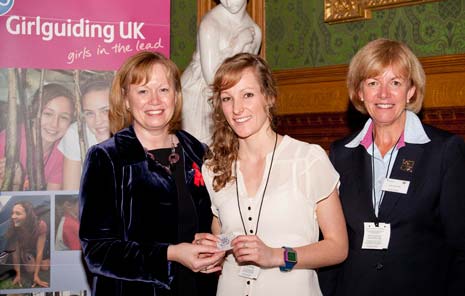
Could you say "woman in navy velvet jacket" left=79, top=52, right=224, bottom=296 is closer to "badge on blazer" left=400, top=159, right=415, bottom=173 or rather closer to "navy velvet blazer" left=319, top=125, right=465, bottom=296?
"navy velvet blazer" left=319, top=125, right=465, bottom=296

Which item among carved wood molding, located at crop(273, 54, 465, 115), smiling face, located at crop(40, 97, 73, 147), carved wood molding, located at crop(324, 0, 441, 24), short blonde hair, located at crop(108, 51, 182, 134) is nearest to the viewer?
short blonde hair, located at crop(108, 51, 182, 134)

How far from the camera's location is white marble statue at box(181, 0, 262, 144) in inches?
187

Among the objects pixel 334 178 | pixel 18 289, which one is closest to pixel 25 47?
pixel 18 289

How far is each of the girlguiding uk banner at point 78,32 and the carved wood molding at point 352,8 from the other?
5.13 feet

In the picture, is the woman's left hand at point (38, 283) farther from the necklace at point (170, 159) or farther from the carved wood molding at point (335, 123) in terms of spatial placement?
the carved wood molding at point (335, 123)

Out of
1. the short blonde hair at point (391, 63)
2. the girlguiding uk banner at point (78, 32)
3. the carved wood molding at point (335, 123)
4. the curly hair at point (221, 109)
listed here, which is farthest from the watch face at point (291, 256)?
the carved wood molding at point (335, 123)

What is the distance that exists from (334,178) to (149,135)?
73 cm

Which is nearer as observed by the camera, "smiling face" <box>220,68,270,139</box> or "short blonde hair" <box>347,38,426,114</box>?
"smiling face" <box>220,68,270,139</box>

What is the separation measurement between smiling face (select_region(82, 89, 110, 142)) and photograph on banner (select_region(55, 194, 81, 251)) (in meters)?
0.42

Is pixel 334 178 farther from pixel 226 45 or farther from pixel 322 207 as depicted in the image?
pixel 226 45

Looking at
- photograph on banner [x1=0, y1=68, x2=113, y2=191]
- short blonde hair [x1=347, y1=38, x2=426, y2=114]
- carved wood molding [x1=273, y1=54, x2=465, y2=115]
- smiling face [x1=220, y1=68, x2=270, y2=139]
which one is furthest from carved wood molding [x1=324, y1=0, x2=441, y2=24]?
smiling face [x1=220, y1=68, x2=270, y2=139]

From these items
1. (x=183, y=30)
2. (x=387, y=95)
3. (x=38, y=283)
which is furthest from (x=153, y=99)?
(x=183, y=30)

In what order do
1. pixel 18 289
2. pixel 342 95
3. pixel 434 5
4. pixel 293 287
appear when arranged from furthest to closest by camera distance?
pixel 342 95 < pixel 434 5 < pixel 18 289 < pixel 293 287

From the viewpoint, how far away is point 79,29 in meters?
4.07
